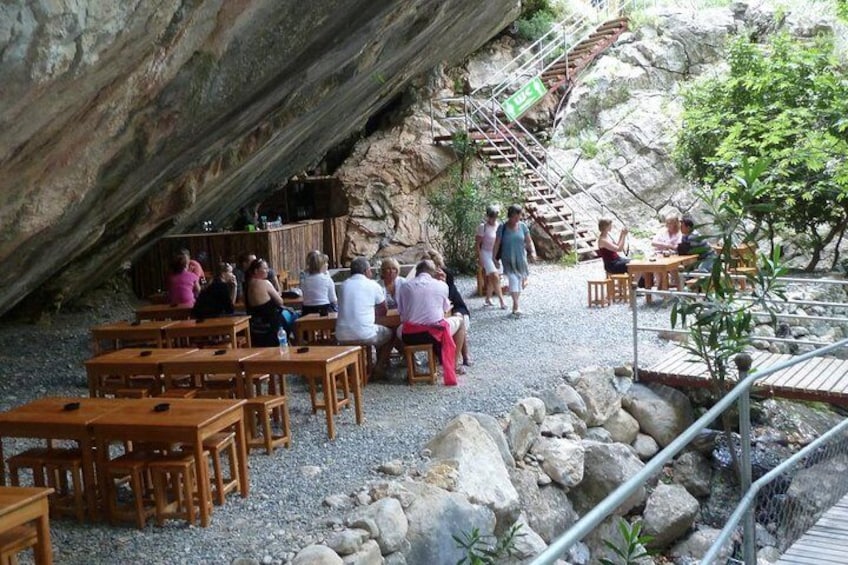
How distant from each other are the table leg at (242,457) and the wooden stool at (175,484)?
36 centimetres

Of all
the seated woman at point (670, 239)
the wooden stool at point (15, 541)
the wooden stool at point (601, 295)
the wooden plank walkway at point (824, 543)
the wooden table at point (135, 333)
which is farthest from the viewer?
the seated woman at point (670, 239)

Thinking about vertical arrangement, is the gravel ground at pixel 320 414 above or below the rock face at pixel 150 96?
below

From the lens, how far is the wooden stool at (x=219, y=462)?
5.85 metres

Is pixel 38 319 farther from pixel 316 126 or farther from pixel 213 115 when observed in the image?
pixel 213 115

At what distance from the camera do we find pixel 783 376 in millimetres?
9141

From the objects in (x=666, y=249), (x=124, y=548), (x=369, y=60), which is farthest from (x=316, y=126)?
(x=124, y=548)

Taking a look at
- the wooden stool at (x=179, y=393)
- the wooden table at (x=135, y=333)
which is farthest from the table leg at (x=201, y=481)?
the wooden table at (x=135, y=333)

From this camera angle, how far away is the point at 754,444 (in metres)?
9.52

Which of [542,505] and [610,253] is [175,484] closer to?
[542,505]

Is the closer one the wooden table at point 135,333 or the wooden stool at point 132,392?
the wooden stool at point 132,392

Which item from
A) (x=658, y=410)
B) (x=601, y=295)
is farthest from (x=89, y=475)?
(x=601, y=295)

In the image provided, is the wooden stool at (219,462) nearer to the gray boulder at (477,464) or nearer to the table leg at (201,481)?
the table leg at (201,481)

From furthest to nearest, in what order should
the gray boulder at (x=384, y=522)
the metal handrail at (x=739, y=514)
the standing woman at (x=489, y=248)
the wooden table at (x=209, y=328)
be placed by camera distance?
1. the standing woman at (x=489, y=248)
2. the wooden table at (x=209, y=328)
3. the gray boulder at (x=384, y=522)
4. the metal handrail at (x=739, y=514)

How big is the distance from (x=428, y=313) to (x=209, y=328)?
2.40 m
